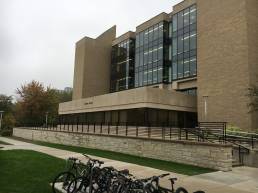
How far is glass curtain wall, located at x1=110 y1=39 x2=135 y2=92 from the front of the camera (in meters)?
50.7

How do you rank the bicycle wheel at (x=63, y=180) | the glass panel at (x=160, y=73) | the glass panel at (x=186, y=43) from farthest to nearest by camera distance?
the glass panel at (x=160, y=73), the glass panel at (x=186, y=43), the bicycle wheel at (x=63, y=180)

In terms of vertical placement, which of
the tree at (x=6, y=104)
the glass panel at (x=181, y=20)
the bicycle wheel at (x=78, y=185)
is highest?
the glass panel at (x=181, y=20)

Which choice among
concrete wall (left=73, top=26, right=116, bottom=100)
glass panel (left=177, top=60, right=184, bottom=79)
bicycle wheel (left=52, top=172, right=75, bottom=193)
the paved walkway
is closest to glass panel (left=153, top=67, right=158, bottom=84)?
glass panel (left=177, top=60, right=184, bottom=79)

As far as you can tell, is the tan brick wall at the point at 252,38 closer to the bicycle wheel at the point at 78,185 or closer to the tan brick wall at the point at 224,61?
the tan brick wall at the point at 224,61

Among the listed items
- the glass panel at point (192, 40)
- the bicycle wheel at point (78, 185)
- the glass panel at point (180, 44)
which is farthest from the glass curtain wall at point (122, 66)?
the bicycle wheel at point (78, 185)

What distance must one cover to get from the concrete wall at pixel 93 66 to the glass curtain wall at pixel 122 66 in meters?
1.27

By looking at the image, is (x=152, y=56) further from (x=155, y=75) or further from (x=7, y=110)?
(x=7, y=110)

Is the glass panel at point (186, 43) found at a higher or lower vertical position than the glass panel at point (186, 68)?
higher

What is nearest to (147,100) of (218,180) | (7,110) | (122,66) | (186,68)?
(186,68)

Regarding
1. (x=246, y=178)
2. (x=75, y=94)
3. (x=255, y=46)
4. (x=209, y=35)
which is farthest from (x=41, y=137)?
(x=246, y=178)

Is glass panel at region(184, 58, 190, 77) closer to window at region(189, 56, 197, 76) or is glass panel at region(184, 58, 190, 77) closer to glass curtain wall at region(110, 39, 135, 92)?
window at region(189, 56, 197, 76)

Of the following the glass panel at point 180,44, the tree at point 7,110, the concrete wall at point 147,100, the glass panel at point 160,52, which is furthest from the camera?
the tree at point 7,110

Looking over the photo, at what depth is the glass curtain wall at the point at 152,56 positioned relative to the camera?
141 feet

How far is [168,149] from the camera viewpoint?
1945cm
